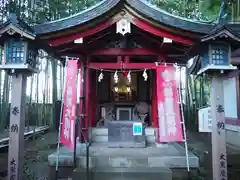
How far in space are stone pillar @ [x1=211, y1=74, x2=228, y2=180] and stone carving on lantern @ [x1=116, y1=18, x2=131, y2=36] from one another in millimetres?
2413

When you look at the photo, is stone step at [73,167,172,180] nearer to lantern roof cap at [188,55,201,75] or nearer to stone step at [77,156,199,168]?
stone step at [77,156,199,168]

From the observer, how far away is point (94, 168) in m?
5.22

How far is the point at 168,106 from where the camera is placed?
18.1 ft

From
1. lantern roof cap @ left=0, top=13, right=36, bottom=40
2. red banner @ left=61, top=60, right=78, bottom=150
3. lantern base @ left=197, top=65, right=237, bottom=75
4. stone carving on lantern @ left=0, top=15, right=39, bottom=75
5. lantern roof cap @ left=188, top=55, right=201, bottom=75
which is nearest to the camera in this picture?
lantern roof cap @ left=0, top=13, right=36, bottom=40

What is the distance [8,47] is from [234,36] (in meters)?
4.63

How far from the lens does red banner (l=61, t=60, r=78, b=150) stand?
17.2ft

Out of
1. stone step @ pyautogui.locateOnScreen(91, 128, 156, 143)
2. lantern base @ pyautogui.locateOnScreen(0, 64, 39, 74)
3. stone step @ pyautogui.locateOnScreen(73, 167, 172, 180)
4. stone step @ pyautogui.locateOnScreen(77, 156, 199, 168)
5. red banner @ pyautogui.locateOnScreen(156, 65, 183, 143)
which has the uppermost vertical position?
lantern base @ pyautogui.locateOnScreen(0, 64, 39, 74)

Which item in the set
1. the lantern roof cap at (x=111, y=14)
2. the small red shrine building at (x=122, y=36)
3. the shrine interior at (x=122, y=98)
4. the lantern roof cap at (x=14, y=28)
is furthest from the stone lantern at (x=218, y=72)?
the shrine interior at (x=122, y=98)

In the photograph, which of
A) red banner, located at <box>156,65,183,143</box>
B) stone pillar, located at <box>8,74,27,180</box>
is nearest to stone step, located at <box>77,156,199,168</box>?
red banner, located at <box>156,65,183,143</box>

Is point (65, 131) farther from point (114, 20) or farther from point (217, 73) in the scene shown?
point (217, 73)

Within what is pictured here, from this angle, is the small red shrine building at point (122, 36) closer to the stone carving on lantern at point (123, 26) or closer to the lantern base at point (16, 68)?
the stone carving on lantern at point (123, 26)

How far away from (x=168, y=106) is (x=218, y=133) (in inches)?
55.9

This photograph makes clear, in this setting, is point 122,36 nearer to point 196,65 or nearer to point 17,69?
→ point 196,65

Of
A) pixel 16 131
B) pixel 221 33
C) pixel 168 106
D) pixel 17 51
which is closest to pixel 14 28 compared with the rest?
pixel 17 51
